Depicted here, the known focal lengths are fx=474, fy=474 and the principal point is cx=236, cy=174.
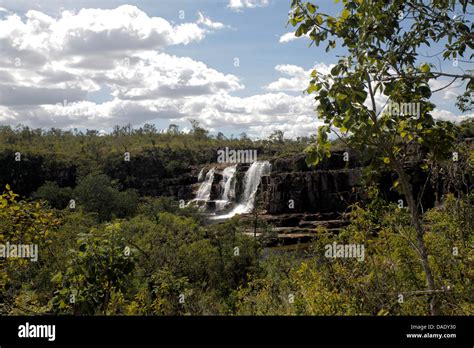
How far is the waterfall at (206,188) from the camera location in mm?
44188

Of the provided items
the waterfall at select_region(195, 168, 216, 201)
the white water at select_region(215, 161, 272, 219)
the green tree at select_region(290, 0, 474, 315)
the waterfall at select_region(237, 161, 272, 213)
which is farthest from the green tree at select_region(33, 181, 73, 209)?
the green tree at select_region(290, 0, 474, 315)

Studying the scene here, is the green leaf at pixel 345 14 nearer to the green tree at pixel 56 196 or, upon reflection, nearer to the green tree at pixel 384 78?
the green tree at pixel 384 78

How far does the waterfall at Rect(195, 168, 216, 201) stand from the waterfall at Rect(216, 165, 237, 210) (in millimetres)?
1467

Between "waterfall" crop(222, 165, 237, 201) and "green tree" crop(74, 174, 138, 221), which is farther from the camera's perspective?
"waterfall" crop(222, 165, 237, 201)

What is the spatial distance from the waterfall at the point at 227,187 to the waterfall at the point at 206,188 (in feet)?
4.81

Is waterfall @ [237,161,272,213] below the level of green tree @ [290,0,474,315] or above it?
below

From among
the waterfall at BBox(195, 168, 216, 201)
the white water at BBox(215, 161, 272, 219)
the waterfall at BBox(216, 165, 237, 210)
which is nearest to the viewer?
the white water at BBox(215, 161, 272, 219)

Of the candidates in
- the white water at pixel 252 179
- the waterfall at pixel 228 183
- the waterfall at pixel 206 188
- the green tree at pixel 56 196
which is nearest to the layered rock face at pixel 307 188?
the white water at pixel 252 179

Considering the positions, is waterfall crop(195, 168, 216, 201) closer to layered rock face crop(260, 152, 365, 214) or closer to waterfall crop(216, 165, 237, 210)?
waterfall crop(216, 165, 237, 210)

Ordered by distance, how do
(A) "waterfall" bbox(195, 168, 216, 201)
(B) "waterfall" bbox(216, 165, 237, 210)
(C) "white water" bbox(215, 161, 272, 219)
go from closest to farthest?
(C) "white water" bbox(215, 161, 272, 219) → (B) "waterfall" bbox(216, 165, 237, 210) → (A) "waterfall" bbox(195, 168, 216, 201)

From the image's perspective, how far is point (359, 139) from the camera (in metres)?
3.34

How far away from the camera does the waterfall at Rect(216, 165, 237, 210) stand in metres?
42.2

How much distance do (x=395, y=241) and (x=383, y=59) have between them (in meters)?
4.19
